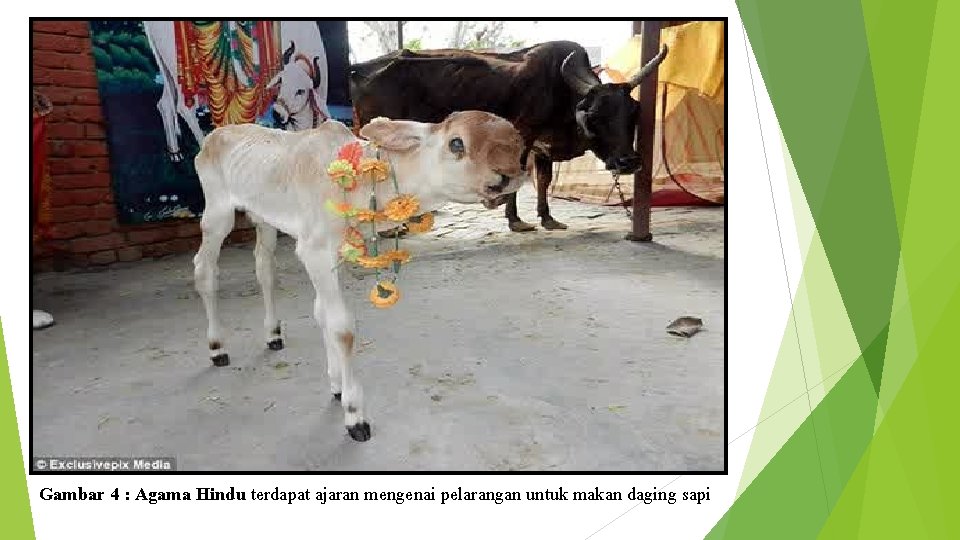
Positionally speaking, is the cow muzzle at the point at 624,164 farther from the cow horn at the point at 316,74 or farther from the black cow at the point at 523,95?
the cow horn at the point at 316,74

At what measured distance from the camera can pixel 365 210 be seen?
6.65ft

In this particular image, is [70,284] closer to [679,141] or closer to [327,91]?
[327,91]

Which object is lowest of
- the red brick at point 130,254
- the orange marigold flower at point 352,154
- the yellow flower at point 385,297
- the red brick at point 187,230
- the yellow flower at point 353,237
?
the red brick at point 130,254

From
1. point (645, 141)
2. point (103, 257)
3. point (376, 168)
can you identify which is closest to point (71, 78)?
point (103, 257)

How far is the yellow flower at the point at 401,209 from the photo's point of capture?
1.99 m

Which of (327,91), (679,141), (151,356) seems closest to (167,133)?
(327,91)

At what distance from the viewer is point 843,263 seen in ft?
7.04

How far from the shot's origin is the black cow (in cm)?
400

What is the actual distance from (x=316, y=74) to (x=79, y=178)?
5.98 ft

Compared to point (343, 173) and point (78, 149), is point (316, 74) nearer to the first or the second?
point (78, 149)

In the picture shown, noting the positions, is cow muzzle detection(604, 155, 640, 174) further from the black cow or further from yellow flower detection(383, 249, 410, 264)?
yellow flower detection(383, 249, 410, 264)

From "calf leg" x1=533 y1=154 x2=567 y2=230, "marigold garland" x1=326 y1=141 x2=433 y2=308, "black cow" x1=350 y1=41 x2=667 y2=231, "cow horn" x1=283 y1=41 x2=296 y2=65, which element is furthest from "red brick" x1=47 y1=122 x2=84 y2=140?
"calf leg" x1=533 y1=154 x2=567 y2=230

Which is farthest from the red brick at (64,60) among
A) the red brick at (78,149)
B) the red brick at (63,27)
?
the red brick at (78,149)

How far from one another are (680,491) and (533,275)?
2367mm
